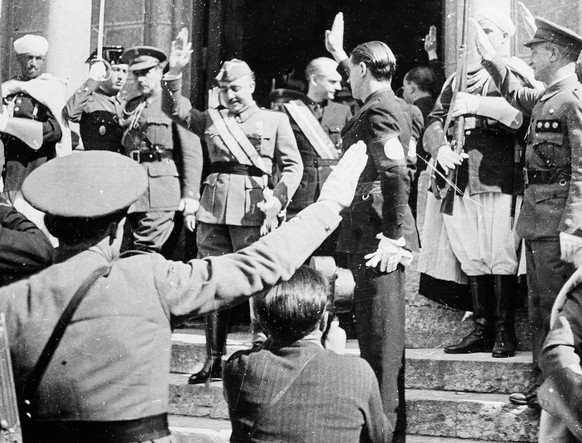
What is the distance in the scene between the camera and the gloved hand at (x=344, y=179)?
2490 mm

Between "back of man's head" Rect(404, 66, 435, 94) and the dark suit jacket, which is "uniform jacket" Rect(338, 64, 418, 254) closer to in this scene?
the dark suit jacket

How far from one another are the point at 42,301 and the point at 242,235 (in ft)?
8.37

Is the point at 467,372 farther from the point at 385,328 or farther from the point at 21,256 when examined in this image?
the point at 21,256

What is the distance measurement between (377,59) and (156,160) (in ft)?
5.88

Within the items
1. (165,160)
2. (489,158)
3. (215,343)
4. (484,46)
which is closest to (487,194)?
(489,158)

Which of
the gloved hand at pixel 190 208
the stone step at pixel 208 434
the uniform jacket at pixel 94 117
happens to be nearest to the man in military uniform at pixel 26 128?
the uniform jacket at pixel 94 117

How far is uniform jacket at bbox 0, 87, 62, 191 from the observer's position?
17.9 feet

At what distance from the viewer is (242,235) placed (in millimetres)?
4805

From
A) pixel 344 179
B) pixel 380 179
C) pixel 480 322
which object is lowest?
pixel 480 322

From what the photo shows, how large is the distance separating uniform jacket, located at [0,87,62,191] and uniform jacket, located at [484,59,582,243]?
3.10 metres

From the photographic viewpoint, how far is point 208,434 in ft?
13.1

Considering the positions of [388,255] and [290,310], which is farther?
[388,255]

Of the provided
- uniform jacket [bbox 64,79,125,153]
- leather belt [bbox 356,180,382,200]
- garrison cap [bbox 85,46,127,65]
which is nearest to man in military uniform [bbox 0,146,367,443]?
leather belt [bbox 356,180,382,200]

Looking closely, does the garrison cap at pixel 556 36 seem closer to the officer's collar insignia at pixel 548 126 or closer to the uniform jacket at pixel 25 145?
the officer's collar insignia at pixel 548 126
